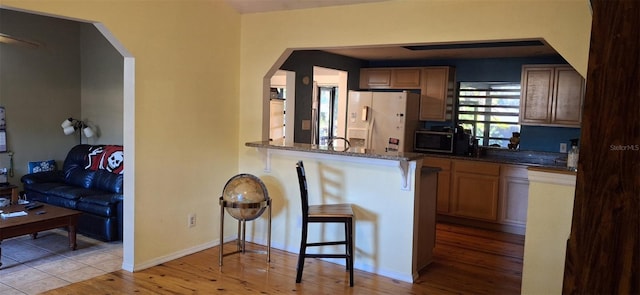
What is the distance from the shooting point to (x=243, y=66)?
4668 mm

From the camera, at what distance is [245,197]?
3926 millimetres

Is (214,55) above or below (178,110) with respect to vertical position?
above

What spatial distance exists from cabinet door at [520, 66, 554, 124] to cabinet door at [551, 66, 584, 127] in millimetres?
67

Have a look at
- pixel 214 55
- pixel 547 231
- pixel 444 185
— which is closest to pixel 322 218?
pixel 547 231

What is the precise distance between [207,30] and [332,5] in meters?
1.14

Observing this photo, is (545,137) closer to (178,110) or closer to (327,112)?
(327,112)

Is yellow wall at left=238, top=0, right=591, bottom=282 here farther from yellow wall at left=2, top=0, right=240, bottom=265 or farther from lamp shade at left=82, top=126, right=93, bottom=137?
lamp shade at left=82, top=126, right=93, bottom=137

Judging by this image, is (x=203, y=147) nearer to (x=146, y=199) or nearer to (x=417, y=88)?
(x=146, y=199)

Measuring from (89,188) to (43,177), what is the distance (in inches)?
32.6

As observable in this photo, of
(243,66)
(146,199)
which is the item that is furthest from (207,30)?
(146,199)

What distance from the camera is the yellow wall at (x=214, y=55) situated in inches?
132

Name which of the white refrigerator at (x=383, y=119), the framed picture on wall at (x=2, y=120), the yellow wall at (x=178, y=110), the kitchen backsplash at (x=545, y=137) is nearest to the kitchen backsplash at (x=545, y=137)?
the kitchen backsplash at (x=545, y=137)

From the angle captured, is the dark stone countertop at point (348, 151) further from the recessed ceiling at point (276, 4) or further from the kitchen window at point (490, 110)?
the kitchen window at point (490, 110)

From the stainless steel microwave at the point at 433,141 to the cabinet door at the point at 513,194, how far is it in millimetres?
814
